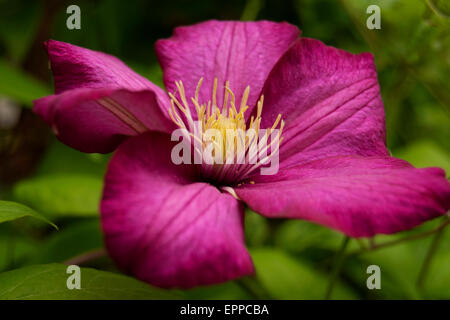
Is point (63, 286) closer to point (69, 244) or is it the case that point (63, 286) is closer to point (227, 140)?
point (227, 140)

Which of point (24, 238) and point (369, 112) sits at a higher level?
point (369, 112)

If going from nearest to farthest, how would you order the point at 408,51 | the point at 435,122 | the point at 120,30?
the point at 408,51 < the point at 120,30 < the point at 435,122

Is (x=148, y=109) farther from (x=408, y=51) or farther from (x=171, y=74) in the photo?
(x=408, y=51)

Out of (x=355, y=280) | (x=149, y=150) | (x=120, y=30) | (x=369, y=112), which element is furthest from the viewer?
(x=120, y=30)

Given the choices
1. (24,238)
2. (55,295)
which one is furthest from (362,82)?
(24,238)

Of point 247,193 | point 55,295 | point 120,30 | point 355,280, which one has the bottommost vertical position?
point 355,280

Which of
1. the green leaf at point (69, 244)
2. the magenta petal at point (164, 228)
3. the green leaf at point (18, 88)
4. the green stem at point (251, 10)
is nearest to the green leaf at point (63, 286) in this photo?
the magenta petal at point (164, 228)

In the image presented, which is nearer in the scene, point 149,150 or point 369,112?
point 149,150

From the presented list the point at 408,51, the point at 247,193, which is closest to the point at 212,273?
the point at 247,193
